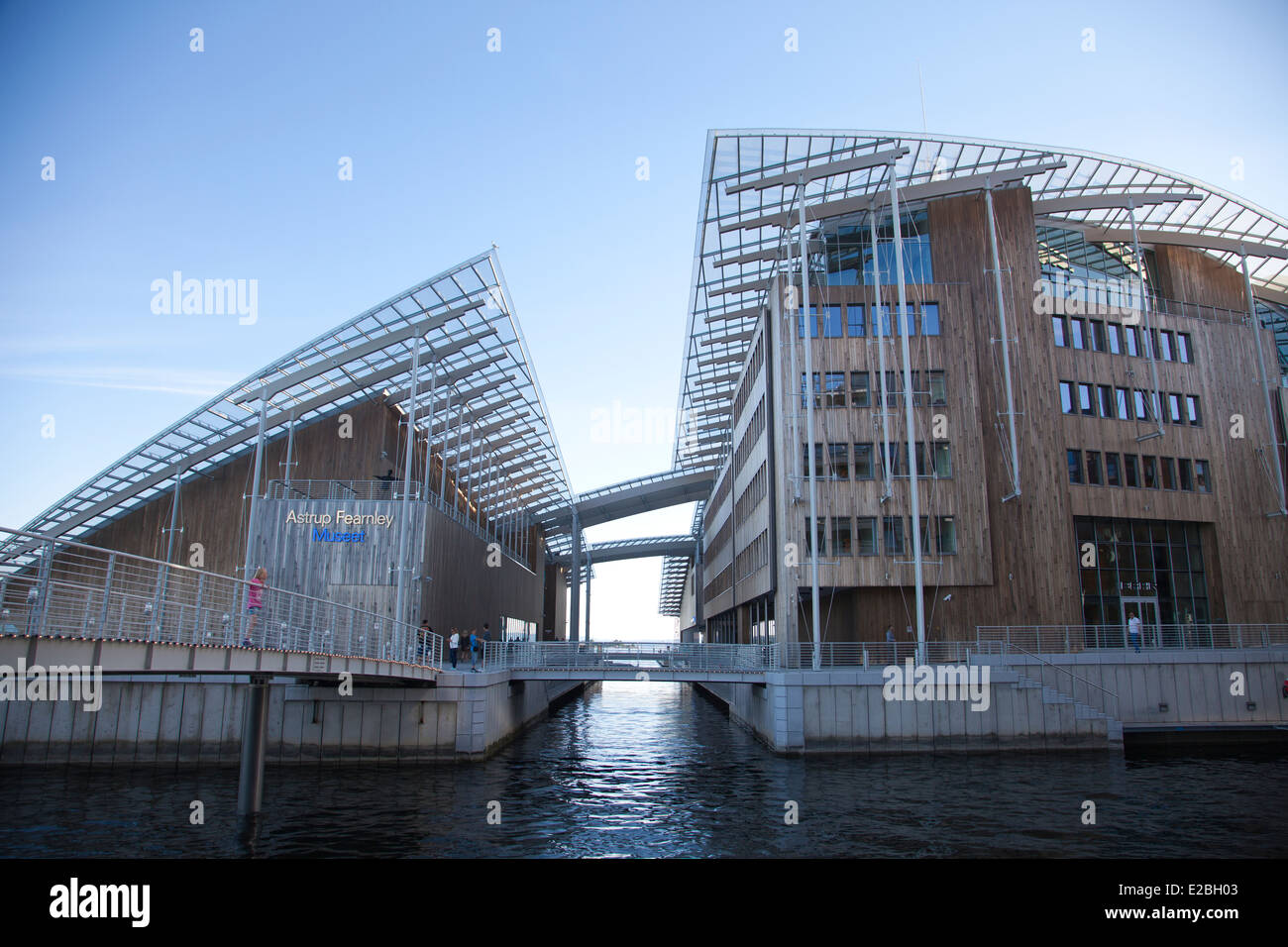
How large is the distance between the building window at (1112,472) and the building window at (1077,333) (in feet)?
15.5

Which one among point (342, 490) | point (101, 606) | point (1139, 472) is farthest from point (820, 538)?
point (101, 606)

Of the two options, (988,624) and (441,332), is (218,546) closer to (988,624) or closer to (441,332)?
(441,332)

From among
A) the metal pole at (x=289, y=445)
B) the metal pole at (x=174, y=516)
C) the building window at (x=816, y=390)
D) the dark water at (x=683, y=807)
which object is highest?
the building window at (x=816, y=390)

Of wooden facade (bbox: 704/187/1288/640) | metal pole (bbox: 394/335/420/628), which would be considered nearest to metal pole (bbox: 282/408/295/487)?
metal pole (bbox: 394/335/420/628)

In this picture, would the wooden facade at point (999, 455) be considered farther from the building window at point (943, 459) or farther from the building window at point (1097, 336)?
the building window at point (1097, 336)

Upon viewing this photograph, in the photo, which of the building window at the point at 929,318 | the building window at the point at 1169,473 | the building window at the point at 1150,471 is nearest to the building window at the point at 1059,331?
the building window at the point at 1150,471

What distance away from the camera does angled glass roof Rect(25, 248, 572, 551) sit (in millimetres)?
31453

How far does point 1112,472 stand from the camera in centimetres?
3512

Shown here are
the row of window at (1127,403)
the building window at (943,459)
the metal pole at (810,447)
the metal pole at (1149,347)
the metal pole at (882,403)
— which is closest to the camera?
the metal pole at (810,447)

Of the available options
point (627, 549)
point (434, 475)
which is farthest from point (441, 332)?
point (627, 549)

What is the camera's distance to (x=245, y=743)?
1748 cm

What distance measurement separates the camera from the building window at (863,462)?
31.8 m

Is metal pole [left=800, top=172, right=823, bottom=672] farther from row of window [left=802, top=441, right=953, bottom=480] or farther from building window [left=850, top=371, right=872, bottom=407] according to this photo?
building window [left=850, top=371, right=872, bottom=407]
